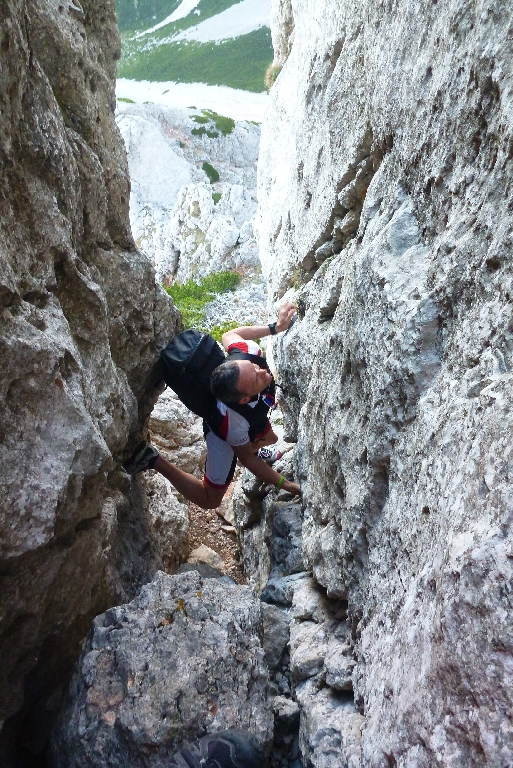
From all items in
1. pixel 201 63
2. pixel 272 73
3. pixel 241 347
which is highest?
pixel 272 73

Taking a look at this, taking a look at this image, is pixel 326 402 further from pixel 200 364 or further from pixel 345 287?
pixel 200 364

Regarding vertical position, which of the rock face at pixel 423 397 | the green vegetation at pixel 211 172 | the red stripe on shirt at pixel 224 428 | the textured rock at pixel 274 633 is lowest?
the green vegetation at pixel 211 172

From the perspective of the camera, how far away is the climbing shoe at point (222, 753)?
10.8 ft

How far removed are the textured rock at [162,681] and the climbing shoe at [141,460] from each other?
83.1 inches

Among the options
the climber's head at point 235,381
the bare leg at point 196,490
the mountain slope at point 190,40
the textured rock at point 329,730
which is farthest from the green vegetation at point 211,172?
the textured rock at point 329,730

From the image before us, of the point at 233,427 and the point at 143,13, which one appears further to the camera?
the point at 143,13

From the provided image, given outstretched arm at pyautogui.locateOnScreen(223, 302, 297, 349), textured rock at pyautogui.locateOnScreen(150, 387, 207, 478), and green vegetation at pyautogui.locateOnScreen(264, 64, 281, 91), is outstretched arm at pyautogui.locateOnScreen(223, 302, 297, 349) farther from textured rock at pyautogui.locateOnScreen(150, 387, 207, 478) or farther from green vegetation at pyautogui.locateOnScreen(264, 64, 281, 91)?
green vegetation at pyautogui.locateOnScreen(264, 64, 281, 91)

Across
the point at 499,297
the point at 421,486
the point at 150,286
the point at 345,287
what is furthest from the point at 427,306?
the point at 150,286

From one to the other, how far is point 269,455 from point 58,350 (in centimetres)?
518

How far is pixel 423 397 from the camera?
3320mm

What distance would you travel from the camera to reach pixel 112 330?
567 cm

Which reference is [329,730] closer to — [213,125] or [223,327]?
[223,327]

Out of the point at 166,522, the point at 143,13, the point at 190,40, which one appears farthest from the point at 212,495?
the point at 143,13

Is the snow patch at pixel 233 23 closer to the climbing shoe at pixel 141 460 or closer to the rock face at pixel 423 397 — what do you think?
the rock face at pixel 423 397
